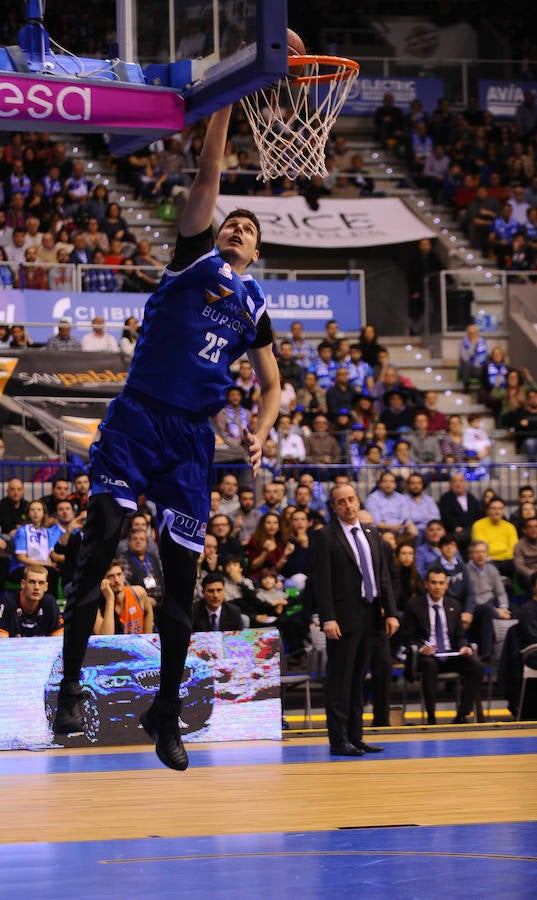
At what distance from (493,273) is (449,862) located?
20.3 meters

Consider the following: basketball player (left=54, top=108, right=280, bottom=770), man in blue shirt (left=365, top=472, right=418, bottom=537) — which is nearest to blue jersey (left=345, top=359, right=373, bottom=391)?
man in blue shirt (left=365, top=472, right=418, bottom=537)

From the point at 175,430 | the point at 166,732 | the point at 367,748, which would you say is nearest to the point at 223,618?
the point at 367,748

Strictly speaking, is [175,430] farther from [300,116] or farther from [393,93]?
[393,93]

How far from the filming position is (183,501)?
6328 millimetres

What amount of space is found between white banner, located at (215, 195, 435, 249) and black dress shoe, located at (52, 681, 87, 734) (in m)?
18.9

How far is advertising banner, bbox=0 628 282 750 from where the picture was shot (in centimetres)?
1188

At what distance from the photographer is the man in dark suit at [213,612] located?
44.9ft

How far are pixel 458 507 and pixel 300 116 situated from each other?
9855 mm

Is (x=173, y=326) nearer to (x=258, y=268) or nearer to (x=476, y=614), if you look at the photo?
(x=476, y=614)

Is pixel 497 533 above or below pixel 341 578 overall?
below

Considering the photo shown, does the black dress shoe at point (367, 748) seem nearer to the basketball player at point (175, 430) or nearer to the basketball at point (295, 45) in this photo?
the basketball player at point (175, 430)

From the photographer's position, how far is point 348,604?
1188cm

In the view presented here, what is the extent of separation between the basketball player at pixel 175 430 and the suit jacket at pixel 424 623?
809 cm

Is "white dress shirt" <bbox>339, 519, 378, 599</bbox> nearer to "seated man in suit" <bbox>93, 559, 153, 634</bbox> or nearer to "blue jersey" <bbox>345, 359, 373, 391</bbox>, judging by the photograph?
"seated man in suit" <bbox>93, 559, 153, 634</bbox>
